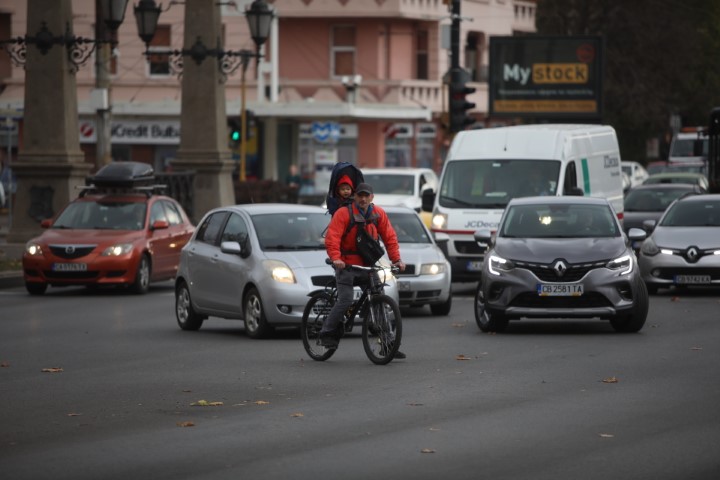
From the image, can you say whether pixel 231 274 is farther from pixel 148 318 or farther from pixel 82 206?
pixel 82 206

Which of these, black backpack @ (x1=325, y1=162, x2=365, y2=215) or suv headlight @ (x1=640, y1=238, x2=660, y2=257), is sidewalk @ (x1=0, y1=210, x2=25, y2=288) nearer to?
suv headlight @ (x1=640, y1=238, x2=660, y2=257)

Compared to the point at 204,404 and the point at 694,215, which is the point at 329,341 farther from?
the point at 694,215

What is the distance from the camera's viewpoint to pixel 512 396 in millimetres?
13242

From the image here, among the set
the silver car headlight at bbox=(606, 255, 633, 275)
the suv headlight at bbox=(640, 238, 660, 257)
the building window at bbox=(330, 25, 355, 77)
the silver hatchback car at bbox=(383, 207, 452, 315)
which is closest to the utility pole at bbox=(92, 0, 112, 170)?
the suv headlight at bbox=(640, 238, 660, 257)

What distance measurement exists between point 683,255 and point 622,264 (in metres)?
6.33

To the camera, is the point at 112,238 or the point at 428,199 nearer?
the point at 112,238

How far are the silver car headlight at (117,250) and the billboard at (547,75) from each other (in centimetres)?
1834

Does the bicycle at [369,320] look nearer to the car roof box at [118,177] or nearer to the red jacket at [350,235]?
the red jacket at [350,235]

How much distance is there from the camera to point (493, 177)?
A: 28125 mm

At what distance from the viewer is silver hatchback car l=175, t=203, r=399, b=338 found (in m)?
18.5

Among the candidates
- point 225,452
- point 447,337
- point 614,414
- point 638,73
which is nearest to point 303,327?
point 447,337

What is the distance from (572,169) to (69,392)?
15792mm

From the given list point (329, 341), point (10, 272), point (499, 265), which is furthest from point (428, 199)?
point (329, 341)

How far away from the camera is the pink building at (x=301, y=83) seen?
6369cm
